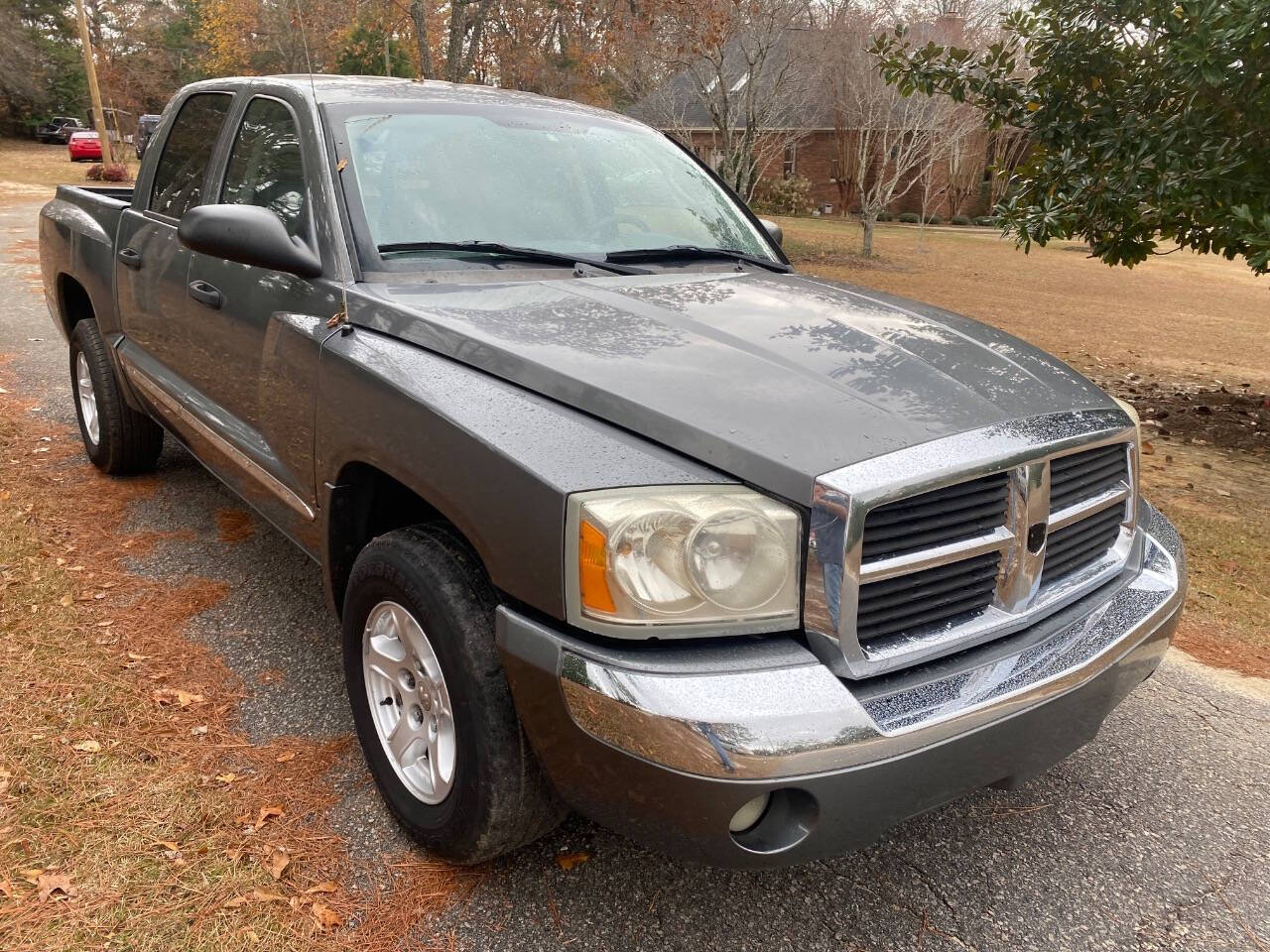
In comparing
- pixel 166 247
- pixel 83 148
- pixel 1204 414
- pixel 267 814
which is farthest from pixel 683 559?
pixel 83 148

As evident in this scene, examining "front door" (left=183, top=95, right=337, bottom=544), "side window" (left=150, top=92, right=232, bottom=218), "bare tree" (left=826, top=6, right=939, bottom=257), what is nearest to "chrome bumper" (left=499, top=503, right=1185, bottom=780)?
"front door" (left=183, top=95, right=337, bottom=544)

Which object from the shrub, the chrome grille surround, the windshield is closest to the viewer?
the chrome grille surround

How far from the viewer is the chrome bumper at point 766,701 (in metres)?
1.67

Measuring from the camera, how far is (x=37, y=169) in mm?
32750

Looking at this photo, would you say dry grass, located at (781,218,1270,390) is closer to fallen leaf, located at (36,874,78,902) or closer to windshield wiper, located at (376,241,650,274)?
windshield wiper, located at (376,241,650,274)

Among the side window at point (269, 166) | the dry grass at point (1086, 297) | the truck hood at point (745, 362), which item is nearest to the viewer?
the truck hood at point (745, 362)

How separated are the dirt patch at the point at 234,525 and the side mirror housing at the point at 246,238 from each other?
195 cm

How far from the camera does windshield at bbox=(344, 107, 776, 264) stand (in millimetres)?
2826

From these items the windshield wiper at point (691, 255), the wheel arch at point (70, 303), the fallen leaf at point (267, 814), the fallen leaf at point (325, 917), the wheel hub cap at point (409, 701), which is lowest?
the fallen leaf at point (325, 917)

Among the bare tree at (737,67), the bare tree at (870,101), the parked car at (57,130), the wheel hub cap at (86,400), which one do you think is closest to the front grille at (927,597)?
the wheel hub cap at (86,400)

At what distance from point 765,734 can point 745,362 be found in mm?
877

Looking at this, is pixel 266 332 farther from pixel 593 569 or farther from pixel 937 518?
pixel 937 518

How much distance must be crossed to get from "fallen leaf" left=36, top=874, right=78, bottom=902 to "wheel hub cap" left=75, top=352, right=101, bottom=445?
9.92 feet

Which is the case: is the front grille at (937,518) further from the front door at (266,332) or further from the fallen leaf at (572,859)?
the front door at (266,332)
